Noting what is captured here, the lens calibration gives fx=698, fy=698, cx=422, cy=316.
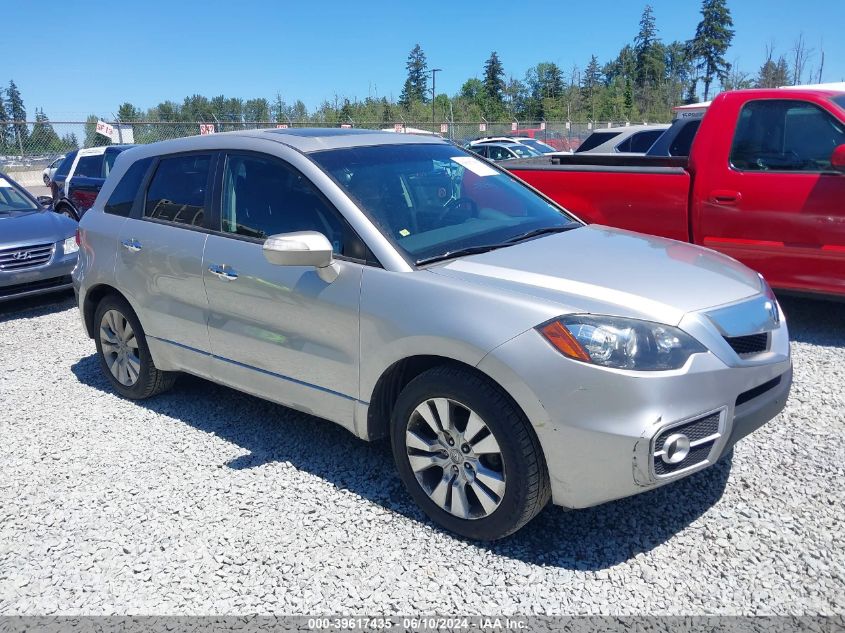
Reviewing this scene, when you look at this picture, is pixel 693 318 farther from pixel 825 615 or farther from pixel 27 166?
pixel 27 166

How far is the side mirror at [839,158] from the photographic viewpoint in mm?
5117

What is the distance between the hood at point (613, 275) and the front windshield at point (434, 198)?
8.9 inches

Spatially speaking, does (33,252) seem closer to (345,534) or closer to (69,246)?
(69,246)

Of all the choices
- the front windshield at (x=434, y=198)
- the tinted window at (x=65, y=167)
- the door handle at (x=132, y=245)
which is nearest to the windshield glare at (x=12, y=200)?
the tinted window at (x=65, y=167)

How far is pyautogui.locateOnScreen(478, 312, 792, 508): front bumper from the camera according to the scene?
8.59 feet

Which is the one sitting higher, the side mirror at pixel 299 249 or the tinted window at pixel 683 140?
the tinted window at pixel 683 140

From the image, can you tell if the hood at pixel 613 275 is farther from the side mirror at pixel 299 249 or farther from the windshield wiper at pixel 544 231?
the side mirror at pixel 299 249

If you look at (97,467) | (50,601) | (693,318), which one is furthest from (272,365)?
(693,318)

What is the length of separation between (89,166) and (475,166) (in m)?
10.7

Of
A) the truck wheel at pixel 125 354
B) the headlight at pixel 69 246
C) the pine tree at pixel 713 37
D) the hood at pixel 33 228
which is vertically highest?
the pine tree at pixel 713 37

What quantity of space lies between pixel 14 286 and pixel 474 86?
3970 inches

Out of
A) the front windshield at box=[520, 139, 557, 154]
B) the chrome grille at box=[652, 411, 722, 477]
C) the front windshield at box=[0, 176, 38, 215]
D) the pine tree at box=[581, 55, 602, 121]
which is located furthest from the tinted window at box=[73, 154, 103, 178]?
the pine tree at box=[581, 55, 602, 121]

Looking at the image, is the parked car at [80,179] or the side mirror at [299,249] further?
the parked car at [80,179]

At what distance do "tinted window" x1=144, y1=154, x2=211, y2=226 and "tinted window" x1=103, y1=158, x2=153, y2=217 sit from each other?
17 centimetres
